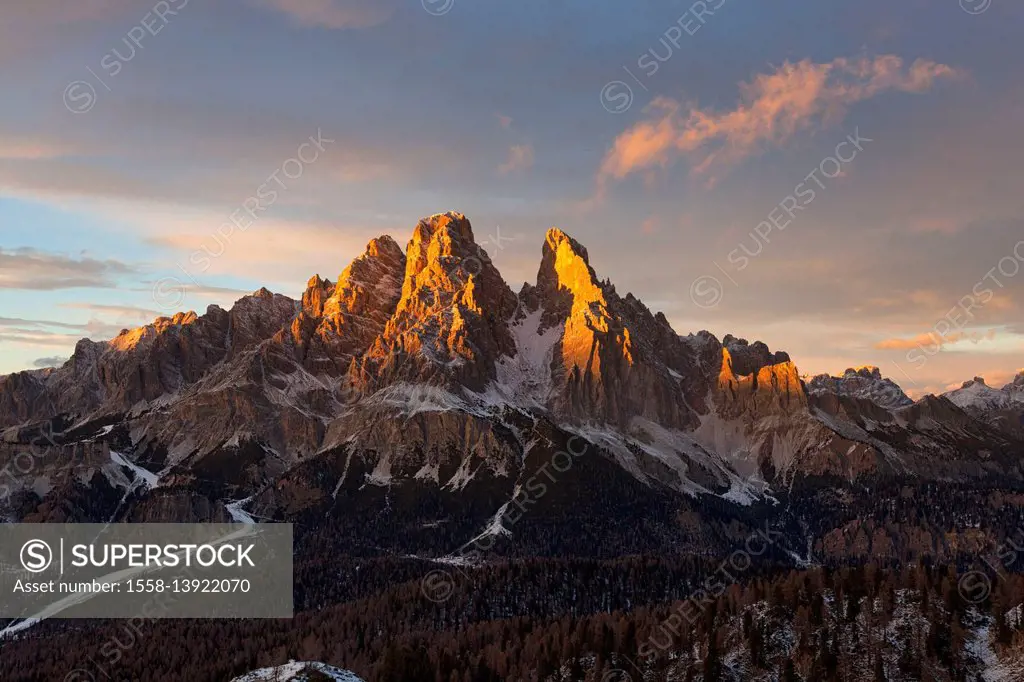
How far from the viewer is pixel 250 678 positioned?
140 metres

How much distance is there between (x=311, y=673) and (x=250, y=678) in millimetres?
8921

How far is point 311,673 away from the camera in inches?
5492
